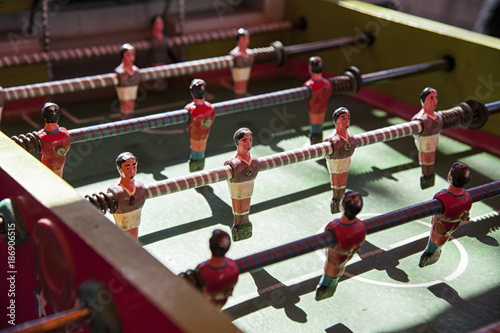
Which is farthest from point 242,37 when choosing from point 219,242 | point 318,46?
point 219,242

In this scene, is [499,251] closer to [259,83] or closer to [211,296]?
[211,296]

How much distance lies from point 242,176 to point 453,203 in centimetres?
84

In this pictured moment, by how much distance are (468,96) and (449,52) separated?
0.30m

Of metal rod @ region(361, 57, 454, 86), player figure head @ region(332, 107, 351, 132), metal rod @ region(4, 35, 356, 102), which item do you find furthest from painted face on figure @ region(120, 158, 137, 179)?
metal rod @ region(361, 57, 454, 86)

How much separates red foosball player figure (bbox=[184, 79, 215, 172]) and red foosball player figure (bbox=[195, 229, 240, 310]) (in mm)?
1430

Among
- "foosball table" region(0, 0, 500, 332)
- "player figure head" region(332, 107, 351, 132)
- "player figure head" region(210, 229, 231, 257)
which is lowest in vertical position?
"foosball table" region(0, 0, 500, 332)

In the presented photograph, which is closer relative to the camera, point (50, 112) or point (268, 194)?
point (50, 112)

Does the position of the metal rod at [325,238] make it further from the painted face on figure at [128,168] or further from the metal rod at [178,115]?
the metal rod at [178,115]

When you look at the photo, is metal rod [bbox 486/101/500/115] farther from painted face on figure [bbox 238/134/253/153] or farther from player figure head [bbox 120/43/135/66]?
player figure head [bbox 120/43/135/66]

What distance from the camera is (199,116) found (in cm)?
339

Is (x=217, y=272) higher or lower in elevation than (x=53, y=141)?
higher

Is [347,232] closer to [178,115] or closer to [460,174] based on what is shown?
[460,174]

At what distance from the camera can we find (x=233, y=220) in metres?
3.21

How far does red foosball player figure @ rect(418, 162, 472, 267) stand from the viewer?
2510 millimetres
